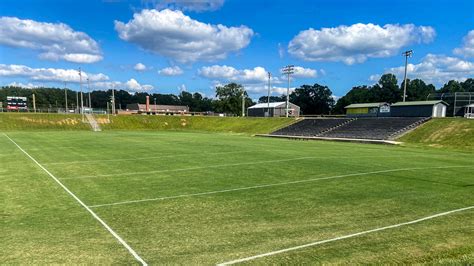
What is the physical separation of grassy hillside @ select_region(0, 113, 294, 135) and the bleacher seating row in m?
6.17

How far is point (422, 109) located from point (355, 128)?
1089cm

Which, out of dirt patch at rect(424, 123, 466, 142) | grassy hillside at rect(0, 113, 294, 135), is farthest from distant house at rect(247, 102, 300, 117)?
dirt patch at rect(424, 123, 466, 142)

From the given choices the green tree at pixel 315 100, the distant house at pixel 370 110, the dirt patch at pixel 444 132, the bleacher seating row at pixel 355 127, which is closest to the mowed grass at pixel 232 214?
the dirt patch at pixel 444 132

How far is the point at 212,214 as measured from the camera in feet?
30.6

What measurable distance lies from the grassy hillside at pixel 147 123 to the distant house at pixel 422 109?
2076cm

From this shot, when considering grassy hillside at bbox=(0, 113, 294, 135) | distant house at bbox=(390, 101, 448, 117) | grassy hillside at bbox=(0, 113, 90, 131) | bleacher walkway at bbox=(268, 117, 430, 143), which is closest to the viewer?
bleacher walkway at bbox=(268, 117, 430, 143)

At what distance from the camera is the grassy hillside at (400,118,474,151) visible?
38.1 metres

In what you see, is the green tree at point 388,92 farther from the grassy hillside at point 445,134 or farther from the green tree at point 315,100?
the grassy hillside at point 445,134

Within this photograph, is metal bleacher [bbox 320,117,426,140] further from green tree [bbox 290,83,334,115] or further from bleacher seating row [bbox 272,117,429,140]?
green tree [bbox 290,83,334,115]

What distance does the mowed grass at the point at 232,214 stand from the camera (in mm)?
6617

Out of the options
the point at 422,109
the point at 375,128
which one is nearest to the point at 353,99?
the point at 422,109

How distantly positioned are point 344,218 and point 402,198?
340 centimetres

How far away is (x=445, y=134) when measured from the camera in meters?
41.9

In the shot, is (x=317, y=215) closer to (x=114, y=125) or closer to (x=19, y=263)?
(x=19, y=263)
